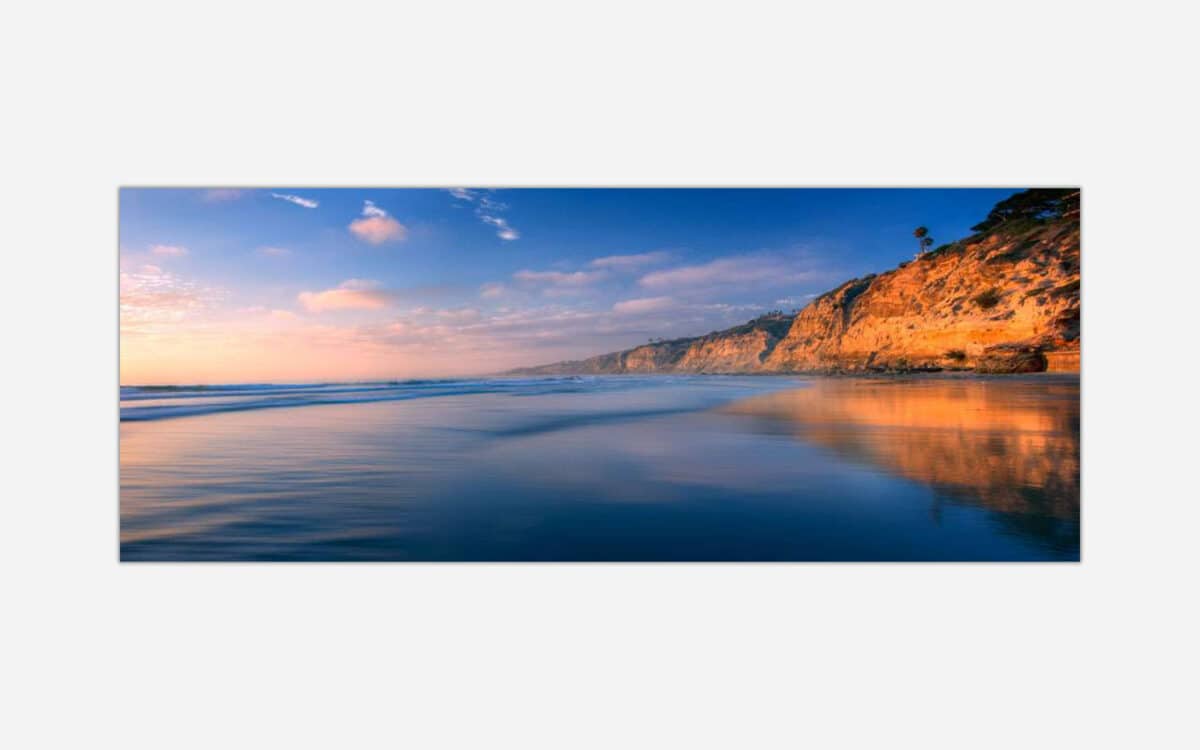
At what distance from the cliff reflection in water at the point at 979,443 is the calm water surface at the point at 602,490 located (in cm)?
3

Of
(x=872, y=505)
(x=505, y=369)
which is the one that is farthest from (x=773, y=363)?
(x=872, y=505)

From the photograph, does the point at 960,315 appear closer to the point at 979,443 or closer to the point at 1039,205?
the point at 1039,205

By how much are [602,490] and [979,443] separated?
4275 millimetres

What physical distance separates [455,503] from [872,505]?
3042 mm

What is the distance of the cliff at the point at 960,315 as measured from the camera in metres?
7.84

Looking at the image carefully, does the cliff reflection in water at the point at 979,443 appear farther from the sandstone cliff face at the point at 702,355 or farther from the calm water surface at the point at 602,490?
the sandstone cliff face at the point at 702,355

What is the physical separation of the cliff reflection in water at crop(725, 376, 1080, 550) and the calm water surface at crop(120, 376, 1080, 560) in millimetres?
29

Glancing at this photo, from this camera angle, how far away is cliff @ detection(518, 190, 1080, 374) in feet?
25.7

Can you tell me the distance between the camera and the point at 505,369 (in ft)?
25.9

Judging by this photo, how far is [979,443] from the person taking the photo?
5.58 metres

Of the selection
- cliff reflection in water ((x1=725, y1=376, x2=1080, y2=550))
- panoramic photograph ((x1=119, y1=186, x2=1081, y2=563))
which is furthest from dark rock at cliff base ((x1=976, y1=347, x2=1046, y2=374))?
panoramic photograph ((x1=119, y1=186, x2=1081, y2=563))

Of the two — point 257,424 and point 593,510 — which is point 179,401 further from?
point 593,510

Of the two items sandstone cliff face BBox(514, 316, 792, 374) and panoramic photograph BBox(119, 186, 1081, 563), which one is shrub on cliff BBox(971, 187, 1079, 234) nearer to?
panoramic photograph BBox(119, 186, 1081, 563)

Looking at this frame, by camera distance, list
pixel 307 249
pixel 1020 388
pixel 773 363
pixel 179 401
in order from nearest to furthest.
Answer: pixel 307 249 → pixel 179 401 → pixel 1020 388 → pixel 773 363
